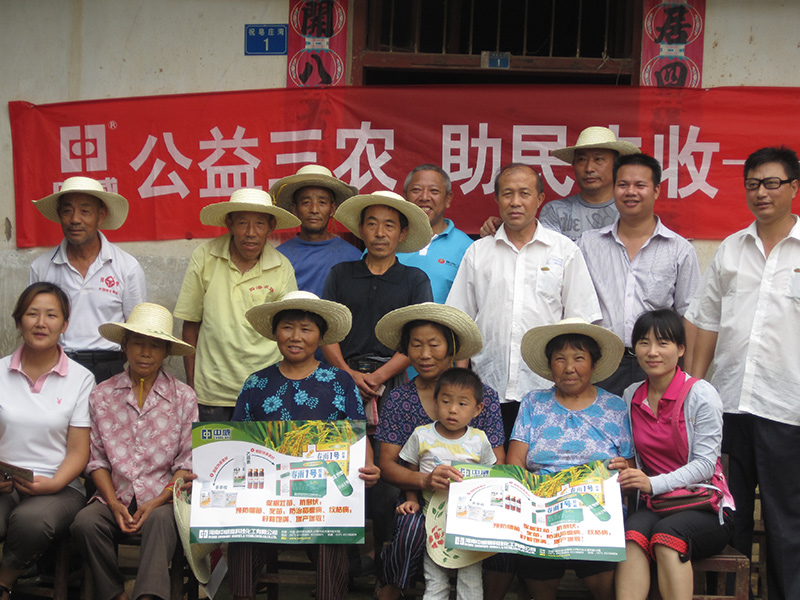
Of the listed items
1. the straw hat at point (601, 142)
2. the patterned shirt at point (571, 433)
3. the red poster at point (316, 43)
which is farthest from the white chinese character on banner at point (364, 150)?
the patterned shirt at point (571, 433)

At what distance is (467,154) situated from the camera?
17.4 ft

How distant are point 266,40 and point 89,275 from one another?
6.44 ft

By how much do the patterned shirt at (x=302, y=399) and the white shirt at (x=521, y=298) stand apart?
0.75 meters

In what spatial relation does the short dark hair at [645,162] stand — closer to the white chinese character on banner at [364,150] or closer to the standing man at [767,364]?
the standing man at [767,364]

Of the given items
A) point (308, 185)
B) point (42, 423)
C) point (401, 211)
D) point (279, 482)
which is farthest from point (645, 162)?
point (42, 423)

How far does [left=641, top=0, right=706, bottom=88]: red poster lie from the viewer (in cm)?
514

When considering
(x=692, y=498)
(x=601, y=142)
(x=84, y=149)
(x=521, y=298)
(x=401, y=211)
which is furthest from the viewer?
(x=84, y=149)

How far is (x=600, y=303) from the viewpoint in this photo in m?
4.16

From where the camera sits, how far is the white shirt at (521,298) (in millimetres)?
3990

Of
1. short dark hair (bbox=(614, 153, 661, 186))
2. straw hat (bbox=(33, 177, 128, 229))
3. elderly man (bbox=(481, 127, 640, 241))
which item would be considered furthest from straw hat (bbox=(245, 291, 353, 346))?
short dark hair (bbox=(614, 153, 661, 186))

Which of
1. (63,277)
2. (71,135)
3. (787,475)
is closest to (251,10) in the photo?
(71,135)

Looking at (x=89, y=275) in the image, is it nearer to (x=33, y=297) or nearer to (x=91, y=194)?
(x=91, y=194)

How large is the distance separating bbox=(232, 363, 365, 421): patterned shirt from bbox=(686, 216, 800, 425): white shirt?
1624mm

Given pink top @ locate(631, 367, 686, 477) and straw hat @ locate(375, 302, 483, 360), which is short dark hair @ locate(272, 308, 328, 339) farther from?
pink top @ locate(631, 367, 686, 477)
